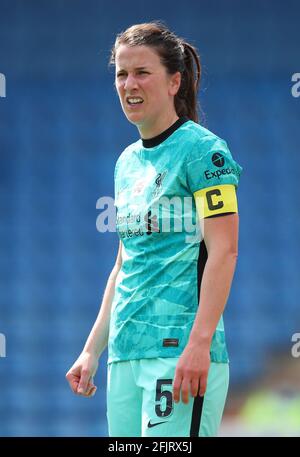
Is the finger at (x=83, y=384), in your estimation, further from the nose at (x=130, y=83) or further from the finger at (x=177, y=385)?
the nose at (x=130, y=83)

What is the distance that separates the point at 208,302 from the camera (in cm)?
221

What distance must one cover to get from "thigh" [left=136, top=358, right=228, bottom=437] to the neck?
597 millimetres

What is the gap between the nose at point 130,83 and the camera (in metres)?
2.42

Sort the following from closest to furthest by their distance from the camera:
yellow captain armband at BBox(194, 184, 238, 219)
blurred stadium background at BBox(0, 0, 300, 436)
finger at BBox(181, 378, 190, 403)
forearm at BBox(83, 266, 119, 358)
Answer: finger at BBox(181, 378, 190, 403) → yellow captain armband at BBox(194, 184, 238, 219) → forearm at BBox(83, 266, 119, 358) → blurred stadium background at BBox(0, 0, 300, 436)

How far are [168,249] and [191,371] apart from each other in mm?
318

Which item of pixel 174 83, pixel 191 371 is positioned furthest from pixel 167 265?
pixel 174 83

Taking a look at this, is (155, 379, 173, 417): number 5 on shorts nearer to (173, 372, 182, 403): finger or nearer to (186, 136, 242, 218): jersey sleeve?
(173, 372, 182, 403): finger

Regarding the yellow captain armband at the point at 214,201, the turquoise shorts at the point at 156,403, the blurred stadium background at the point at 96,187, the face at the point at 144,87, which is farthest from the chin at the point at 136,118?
the blurred stadium background at the point at 96,187

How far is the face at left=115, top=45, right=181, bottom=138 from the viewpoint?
243 cm

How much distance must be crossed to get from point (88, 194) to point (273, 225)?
1086 millimetres

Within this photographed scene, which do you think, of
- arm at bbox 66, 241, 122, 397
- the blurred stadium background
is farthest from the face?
the blurred stadium background

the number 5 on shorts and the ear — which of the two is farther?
the ear

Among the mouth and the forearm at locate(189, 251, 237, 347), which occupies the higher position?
the mouth

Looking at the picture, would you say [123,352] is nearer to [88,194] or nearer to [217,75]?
[88,194]
